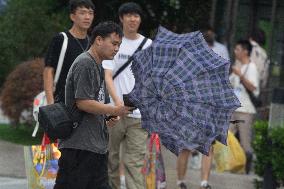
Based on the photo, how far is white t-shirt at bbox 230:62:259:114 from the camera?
34.2 ft

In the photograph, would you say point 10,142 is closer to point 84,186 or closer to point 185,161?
point 185,161

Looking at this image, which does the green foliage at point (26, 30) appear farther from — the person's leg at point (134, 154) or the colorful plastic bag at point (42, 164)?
the colorful plastic bag at point (42, 164)

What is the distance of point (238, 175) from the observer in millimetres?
10492

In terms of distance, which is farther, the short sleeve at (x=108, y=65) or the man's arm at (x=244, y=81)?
the man's arm at (x=244, y=81)

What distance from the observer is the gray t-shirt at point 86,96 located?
571 centimetres

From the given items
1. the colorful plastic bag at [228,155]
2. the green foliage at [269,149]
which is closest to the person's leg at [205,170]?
the green foliage at [269,149]

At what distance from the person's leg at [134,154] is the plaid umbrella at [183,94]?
156 centimetres

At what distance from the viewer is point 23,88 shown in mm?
11461

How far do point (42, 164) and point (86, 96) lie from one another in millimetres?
1397

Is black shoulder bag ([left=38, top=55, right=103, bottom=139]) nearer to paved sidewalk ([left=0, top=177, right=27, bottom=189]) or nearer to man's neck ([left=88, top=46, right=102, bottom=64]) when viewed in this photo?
man's neck ([left=88, top=46, right=102, bottom=64])

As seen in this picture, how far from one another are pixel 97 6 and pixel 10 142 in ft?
9.49

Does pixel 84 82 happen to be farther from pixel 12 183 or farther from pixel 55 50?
pixel 12 183

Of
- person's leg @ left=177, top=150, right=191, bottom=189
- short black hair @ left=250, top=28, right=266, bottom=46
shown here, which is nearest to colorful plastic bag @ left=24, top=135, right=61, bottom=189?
person's leg @ left=177, top=150, right=191, bottom=189

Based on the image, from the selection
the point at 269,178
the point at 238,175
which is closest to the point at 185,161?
the point at 269,178
